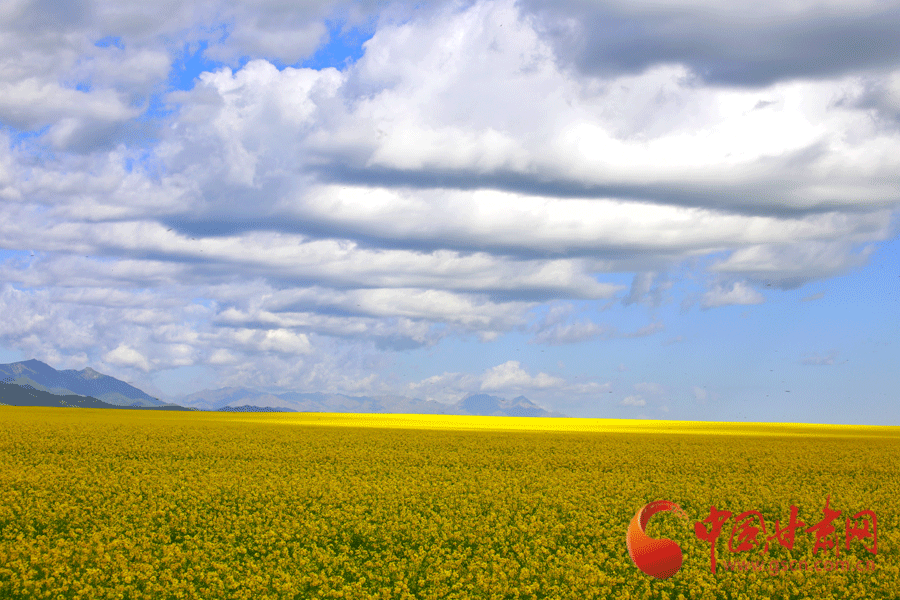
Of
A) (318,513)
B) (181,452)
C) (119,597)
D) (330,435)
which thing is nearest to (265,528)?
(318,513)

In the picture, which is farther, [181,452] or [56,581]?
[181,452]

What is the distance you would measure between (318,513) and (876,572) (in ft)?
56.4

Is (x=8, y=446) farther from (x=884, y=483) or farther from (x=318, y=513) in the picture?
(x=884, y=483)

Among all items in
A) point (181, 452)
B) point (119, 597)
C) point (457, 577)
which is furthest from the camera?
point (181, 452)

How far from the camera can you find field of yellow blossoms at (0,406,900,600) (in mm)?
18031

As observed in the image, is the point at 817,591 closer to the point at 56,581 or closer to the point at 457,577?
the point at 457,577

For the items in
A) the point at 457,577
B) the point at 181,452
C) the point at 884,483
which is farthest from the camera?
the point at 181,452

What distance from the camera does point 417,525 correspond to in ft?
76.4

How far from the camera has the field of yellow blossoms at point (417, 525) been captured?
18.0 meters

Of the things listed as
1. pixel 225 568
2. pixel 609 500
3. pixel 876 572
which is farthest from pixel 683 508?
pixel 225 568

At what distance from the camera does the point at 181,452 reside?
42.5 m

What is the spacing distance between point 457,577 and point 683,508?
12451 mm

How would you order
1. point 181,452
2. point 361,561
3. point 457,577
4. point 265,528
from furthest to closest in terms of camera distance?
1. point 181,452
2. point 265,528
3. point 361,561
4. point 457,577

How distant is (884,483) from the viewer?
36000 mm
